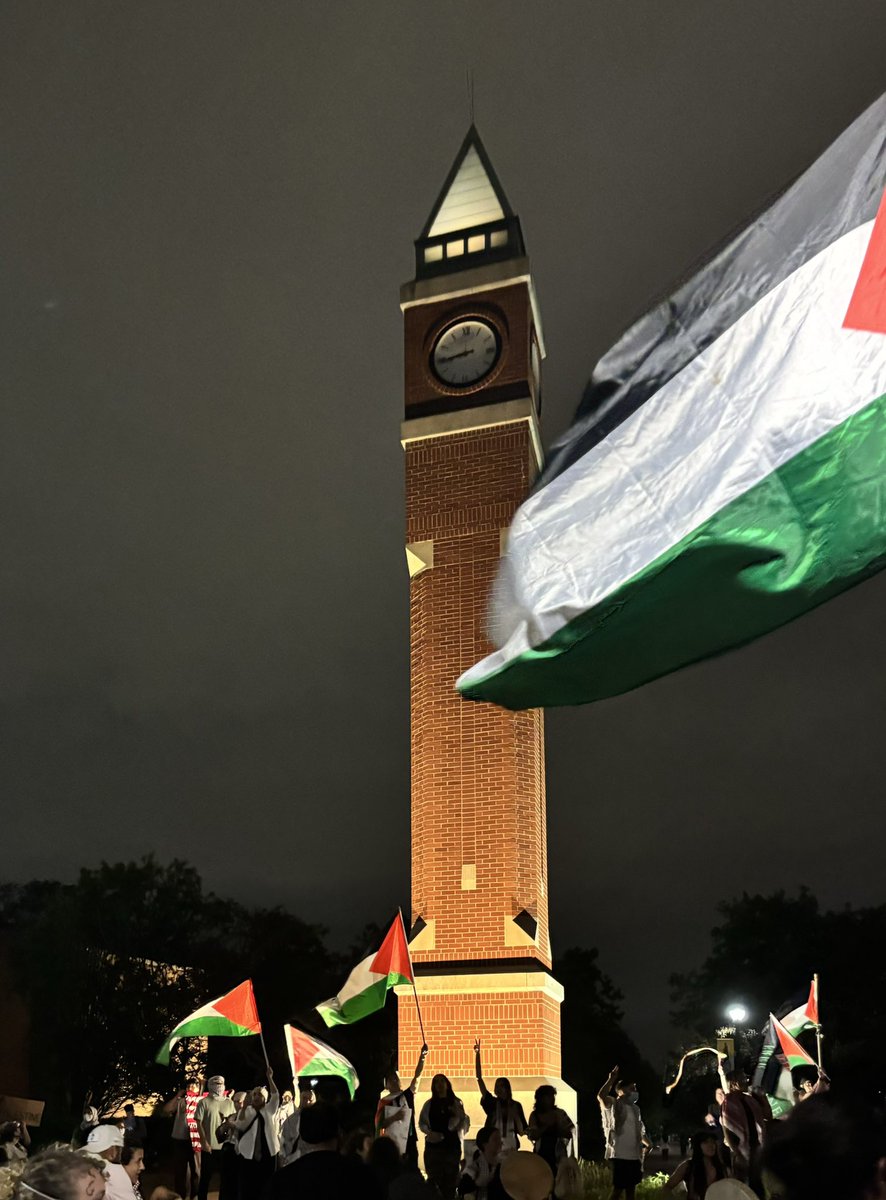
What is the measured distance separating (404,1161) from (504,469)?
12046mm

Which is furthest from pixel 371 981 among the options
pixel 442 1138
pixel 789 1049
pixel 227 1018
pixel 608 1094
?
pixel 789 1049

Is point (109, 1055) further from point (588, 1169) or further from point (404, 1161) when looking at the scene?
point (404, 1161)

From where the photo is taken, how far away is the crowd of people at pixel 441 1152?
2.35 meters

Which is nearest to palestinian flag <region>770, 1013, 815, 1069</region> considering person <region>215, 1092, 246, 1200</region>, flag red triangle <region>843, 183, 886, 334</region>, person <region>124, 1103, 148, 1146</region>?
person <region>215, 1092, 246, 1200</region>

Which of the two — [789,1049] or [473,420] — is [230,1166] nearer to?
[789,1049]

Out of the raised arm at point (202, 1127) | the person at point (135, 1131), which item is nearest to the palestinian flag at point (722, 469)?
the person at point (135, 1131)

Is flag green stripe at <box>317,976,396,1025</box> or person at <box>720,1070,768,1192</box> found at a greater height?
flag green stripe at <box>317,976,396,1025</box>

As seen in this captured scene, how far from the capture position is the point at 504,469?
18.9 m

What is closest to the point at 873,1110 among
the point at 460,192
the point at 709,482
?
the point at 709,482

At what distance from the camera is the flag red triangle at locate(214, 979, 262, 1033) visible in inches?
566

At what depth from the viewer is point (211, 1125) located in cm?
1405

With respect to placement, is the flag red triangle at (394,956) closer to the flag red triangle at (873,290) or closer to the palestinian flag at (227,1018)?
the palestinian flag at (227,1018)

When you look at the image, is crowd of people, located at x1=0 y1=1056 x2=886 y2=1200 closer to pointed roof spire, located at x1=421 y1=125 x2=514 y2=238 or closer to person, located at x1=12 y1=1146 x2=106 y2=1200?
person, located at x1=12 y1=1146 x2=106 y2=1200

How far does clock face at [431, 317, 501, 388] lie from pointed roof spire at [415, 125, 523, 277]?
1.17 m
